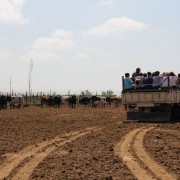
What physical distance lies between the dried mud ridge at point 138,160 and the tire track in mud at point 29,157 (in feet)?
6.10

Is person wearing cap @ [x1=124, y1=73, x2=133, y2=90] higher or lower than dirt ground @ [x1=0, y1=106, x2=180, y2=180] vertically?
higher

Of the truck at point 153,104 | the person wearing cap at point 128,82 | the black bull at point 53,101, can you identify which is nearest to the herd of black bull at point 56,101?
the black bull at point 53,101

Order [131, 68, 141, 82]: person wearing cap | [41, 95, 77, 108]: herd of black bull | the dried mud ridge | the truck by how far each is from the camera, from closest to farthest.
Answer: the dried mud ridge → the truck → [131, 68, 141, 82]: person wearing cap → [41, 95, 77, 108]: herd of black bull

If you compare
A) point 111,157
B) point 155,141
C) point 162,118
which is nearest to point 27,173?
point 111,157

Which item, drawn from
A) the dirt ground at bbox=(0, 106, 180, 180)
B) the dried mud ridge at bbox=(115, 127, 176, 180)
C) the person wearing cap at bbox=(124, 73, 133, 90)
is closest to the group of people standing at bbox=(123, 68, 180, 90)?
the person wearing cap at bbox=(124, 73, 133, 90)

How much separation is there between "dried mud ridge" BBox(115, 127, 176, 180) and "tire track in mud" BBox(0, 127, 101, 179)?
186 centimetres

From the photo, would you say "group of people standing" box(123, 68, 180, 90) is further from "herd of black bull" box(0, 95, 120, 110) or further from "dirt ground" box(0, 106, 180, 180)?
"herd of black bull" box(0, 95, 120, 110)

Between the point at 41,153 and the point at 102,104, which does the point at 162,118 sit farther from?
the point at 102,104

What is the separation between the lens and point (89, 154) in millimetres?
10875

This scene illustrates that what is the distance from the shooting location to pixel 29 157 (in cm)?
1048

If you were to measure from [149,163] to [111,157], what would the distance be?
48.2 inches

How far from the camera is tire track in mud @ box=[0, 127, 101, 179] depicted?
28.3 feet

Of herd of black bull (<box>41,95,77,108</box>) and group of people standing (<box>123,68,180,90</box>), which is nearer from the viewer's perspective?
group of people standing (<box>123,68,180,90</box>)

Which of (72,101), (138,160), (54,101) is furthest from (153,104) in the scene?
(54,101)
